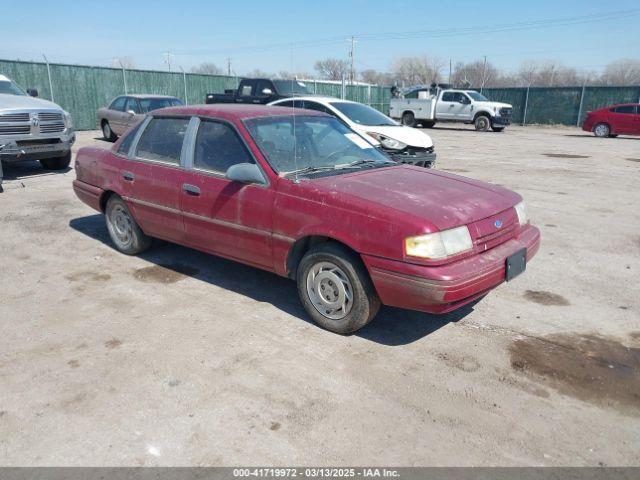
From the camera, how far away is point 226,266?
5453 mm

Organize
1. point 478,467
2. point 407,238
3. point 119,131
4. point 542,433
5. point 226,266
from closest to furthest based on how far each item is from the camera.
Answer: point 478,467
point 542,433
point 407,238
point 226,266
point 119,131

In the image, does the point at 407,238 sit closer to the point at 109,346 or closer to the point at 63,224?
the point at 109,346

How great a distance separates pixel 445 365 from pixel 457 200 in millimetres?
1213

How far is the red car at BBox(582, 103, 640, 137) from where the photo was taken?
2136 centimetres

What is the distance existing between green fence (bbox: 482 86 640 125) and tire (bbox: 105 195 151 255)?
3024cm

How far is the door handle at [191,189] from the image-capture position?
4.56 metres

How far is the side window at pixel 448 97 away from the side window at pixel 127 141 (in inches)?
907

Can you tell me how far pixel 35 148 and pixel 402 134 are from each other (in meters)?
7.14

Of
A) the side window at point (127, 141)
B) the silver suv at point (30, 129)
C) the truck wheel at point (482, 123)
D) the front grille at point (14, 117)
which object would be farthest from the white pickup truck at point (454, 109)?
the side window at point (127, 141)

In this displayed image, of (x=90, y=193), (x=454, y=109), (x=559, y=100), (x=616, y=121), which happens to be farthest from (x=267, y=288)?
(x=559, y=100)

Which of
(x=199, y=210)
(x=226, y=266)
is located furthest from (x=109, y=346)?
(x=226, y=266)

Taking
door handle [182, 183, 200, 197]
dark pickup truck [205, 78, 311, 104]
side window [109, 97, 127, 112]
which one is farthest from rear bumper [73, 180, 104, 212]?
side window [109, 97, 127, 112]

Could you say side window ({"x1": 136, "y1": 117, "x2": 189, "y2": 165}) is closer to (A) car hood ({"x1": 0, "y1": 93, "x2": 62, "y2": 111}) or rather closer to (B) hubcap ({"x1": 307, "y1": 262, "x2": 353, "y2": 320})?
(B) hubcap ({"x1": 307, "y1": 262, "x2": 353, "y2": 320})

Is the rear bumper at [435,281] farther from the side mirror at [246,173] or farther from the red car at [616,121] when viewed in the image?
the red car at [616,121]
